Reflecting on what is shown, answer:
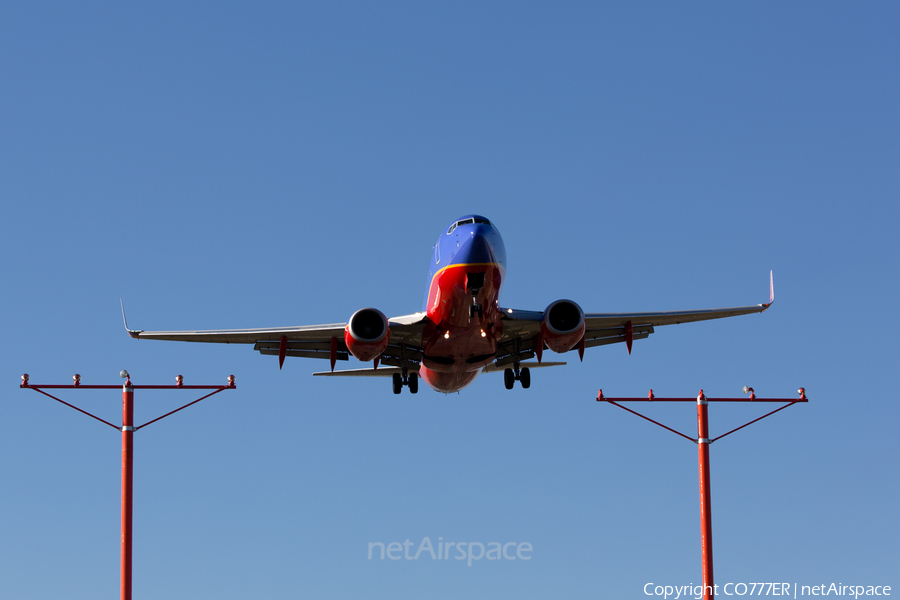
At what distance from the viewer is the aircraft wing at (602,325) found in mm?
32688

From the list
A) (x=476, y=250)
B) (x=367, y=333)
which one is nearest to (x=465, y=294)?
(x=476, y=250)

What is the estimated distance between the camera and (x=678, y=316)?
3575cm

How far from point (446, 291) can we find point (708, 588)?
1053 cm

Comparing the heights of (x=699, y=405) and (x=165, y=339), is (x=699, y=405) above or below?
below

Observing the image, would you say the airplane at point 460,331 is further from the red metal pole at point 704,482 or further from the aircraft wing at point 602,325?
the red metal pole at point 704,482

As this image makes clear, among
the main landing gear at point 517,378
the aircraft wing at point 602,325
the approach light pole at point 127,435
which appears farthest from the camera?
the main landing gear at point 517,378

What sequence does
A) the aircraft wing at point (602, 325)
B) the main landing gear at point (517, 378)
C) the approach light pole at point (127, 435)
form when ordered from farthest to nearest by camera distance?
the main landing gear at point (517, 378) → the aircraft wing at point (602, 325) → the approach light pole at point (127, 435)

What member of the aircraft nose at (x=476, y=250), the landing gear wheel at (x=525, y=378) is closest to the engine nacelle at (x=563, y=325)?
the aircraft nose at (x=476, y=250)

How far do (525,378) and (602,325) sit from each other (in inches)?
129

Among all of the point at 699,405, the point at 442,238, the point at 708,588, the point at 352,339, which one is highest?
the point at 442,238

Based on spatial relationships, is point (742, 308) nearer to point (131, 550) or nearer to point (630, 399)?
point (630, 399)

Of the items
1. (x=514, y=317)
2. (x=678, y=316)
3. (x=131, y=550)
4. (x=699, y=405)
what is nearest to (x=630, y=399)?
(x=699, y=405)

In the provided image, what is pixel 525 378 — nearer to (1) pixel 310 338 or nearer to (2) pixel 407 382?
(2) pixel 407 382

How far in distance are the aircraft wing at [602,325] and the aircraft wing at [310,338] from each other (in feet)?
9.22
